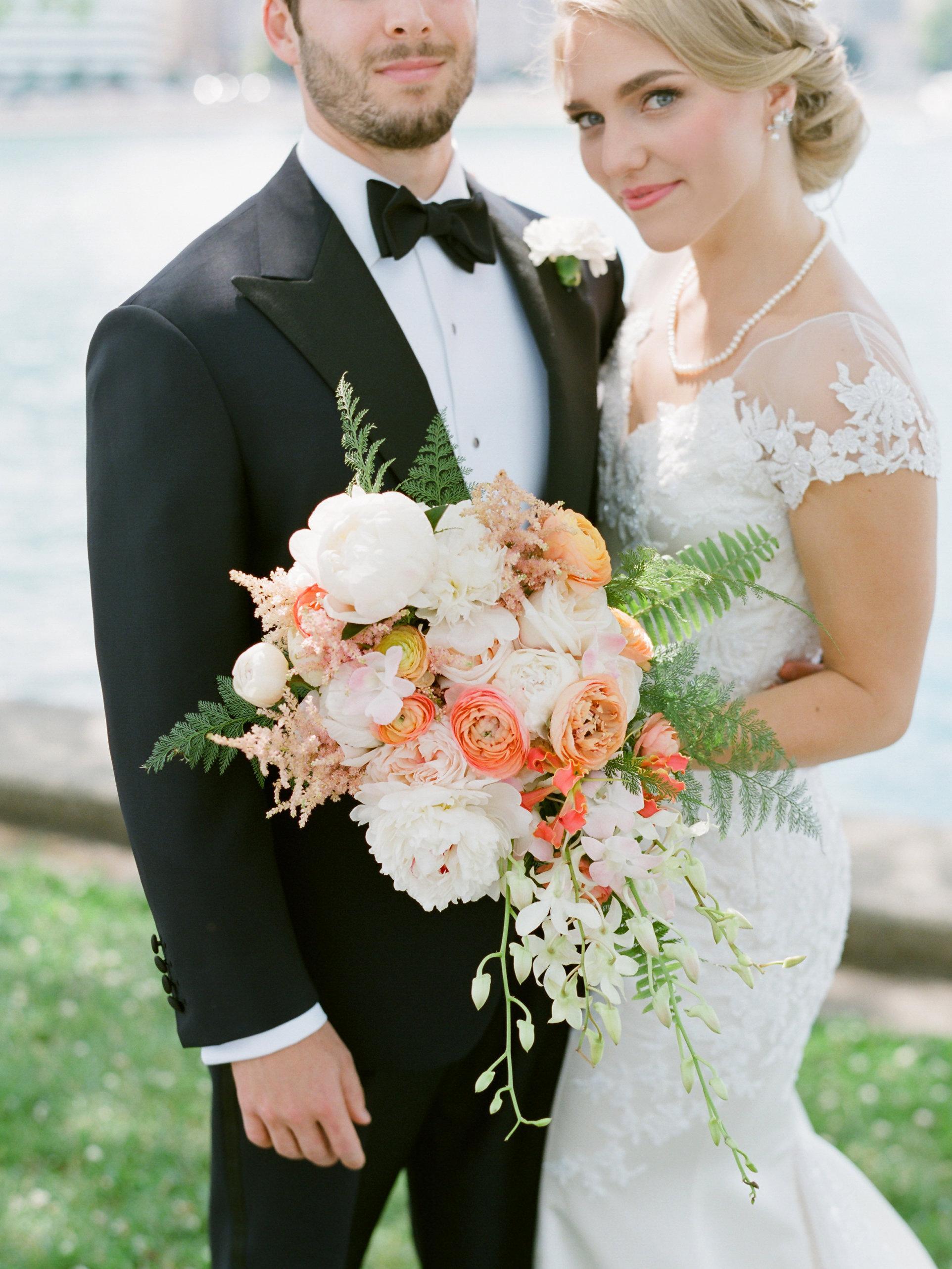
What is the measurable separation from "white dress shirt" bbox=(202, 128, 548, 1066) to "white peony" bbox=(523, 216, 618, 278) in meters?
0.08

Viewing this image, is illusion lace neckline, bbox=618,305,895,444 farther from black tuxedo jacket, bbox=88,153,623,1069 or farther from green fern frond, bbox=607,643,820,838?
green fern frond, bbox=607,643,820,838

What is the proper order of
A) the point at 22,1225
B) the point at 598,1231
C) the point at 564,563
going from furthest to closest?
the point at 22,1225 < the point at 598,1231 < the point at 564,563

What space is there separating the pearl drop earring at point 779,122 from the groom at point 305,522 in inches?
18.2

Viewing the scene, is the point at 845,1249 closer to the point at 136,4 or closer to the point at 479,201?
the point at 479,201

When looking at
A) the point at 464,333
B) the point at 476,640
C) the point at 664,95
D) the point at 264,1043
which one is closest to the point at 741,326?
the point at 664,95

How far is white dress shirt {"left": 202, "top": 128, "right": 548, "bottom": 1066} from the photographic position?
2.04 m

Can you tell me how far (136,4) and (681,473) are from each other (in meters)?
52.2

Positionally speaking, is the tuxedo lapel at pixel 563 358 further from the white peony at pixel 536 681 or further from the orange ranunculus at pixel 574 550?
the white peony at pixel 536 681

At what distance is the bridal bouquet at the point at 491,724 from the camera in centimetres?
143

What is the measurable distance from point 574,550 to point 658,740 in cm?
27

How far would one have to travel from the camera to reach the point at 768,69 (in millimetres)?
2111

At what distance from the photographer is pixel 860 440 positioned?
201 centimetres

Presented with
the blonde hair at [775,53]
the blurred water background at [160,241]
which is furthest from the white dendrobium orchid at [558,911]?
the blonde hair at [775,53]

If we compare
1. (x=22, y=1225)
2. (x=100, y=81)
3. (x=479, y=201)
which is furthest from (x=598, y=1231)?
(x=100, y=81)
